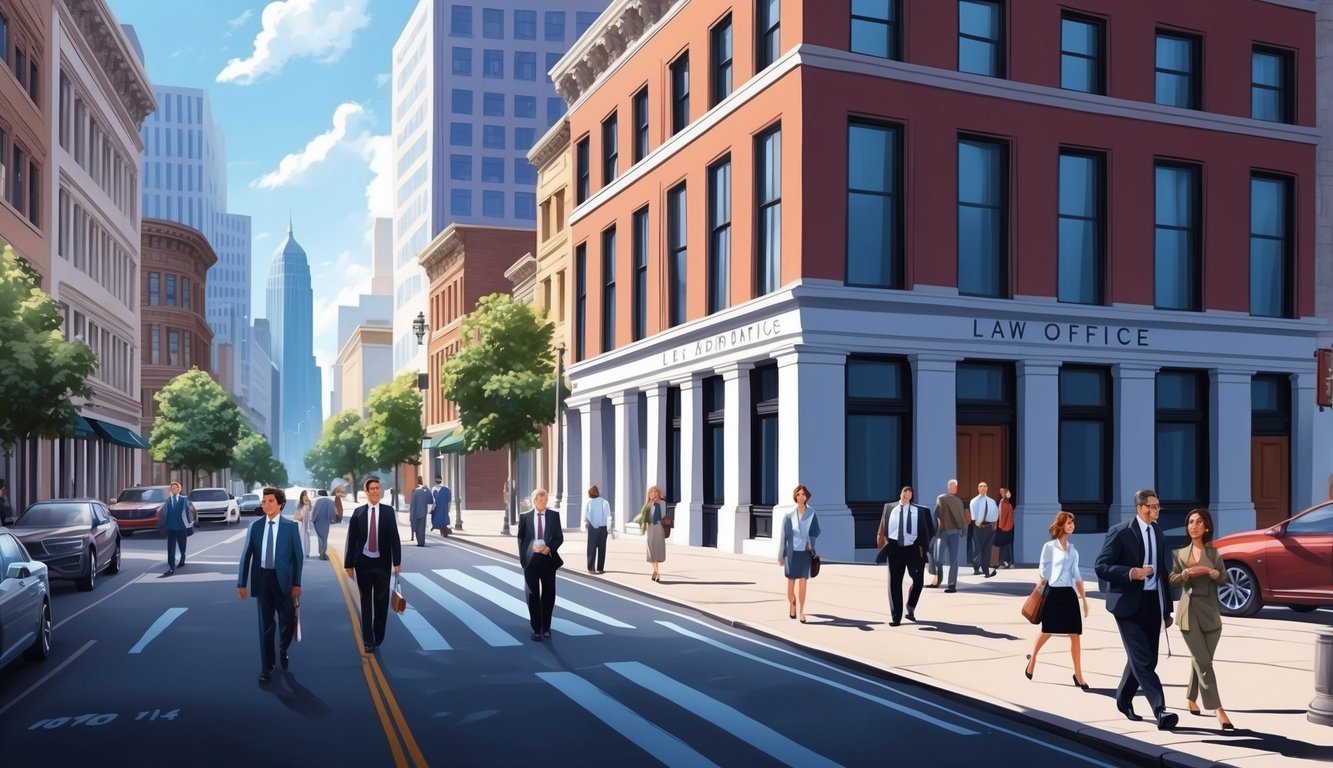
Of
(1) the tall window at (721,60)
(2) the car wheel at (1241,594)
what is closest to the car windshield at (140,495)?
(1) the tall window at (721,60)

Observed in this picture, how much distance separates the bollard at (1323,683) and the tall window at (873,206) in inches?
751

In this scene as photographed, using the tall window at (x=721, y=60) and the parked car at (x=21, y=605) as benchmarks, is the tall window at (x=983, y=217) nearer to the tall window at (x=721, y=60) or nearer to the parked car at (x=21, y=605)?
the tall window at (x=721, y=60)

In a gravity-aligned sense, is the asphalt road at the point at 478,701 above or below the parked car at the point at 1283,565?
below

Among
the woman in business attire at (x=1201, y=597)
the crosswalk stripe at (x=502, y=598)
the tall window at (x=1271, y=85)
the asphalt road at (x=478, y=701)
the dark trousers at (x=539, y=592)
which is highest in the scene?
the tall window at (x=1271, y=85)

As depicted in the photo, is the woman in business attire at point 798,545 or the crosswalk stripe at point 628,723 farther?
the woman in business attire at point 798,545

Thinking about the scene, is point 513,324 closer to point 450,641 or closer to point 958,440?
point 958,440

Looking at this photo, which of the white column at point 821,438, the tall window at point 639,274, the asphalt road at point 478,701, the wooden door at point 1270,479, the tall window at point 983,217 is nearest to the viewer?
the asphalt road at point 478,701

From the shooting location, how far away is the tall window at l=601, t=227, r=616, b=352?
41.6 m

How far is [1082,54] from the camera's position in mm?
30938

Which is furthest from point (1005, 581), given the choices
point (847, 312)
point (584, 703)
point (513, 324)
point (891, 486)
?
point (513, 324)

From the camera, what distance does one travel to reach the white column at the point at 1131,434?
3042 cm

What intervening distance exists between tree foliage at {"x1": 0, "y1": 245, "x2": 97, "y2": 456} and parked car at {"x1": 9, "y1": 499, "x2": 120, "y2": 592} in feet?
21.8

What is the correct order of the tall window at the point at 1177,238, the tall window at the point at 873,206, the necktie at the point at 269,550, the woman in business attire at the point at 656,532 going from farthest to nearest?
the tall window at the point at 1177,238, the tall window at the point at 873,206, the woman in business attire at the point at 656,532, the necktie at the point at 269,550

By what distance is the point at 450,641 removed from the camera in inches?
611
